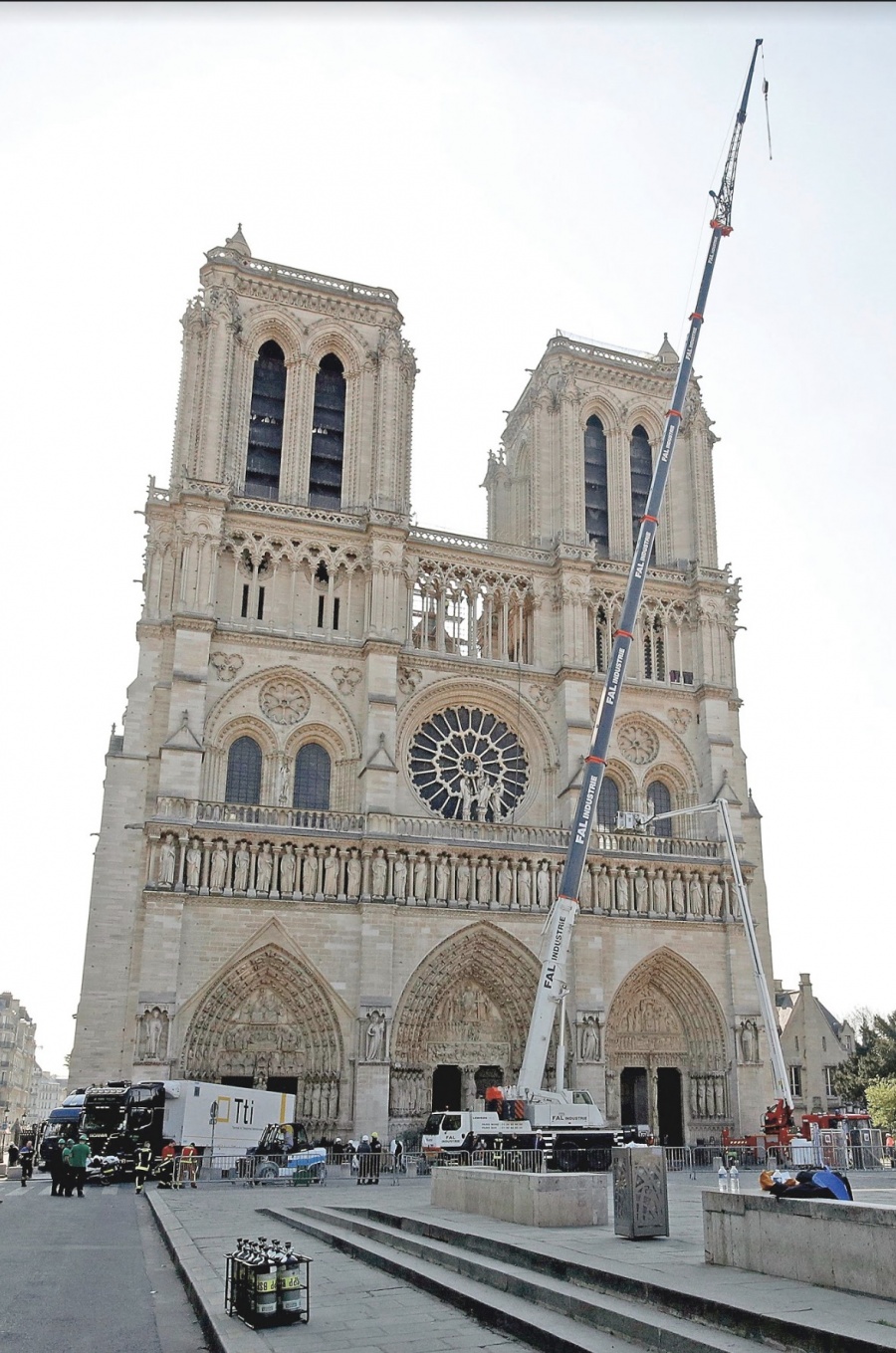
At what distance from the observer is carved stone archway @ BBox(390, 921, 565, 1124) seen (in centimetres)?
2828

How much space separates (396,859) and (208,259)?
19348 millimetres

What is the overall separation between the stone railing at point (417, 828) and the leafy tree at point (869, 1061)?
16418 millimetres

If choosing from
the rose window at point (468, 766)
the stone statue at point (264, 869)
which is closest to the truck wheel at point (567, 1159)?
the stone statue at point (264, 869)

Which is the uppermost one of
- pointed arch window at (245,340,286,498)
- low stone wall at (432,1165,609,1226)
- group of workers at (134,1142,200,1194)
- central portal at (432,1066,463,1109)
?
pointed arch window at (245,340,286,498)

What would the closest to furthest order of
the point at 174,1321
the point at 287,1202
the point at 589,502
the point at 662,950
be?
1. the point at 174,1321
2. the point at 287,1202
3. the point at 662,950
4. the point at 589,502

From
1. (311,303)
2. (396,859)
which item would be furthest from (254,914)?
(311,303)

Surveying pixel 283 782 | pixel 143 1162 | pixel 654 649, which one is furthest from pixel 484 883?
pixel 143 1162

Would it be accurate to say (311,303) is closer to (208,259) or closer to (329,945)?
(208,259)

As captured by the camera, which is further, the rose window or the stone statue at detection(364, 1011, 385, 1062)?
the rose window

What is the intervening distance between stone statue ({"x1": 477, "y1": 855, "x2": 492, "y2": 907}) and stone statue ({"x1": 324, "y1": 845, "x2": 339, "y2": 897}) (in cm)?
389

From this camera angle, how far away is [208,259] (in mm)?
33844

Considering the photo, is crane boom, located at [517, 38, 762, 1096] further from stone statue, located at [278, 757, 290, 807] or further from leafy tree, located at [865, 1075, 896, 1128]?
leafy tree, located at [865, 1075, 896, 1128]

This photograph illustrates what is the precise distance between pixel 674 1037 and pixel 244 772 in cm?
1425

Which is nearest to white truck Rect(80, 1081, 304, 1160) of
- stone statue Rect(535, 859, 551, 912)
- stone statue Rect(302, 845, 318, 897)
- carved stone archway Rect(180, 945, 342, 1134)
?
carved stone archway Rect(180, 945, 342, 1134)
